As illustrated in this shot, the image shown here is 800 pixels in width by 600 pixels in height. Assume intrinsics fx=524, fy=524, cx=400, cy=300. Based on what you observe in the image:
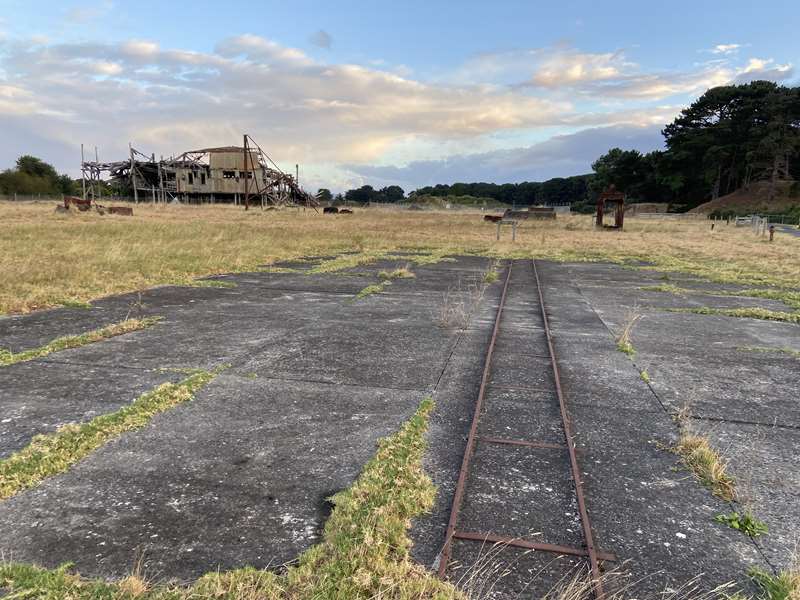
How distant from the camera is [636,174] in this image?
92.7 m

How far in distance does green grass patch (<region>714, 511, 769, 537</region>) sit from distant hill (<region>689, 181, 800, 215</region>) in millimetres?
71887

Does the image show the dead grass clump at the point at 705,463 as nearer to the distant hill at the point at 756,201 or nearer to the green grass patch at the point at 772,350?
the green grass patch at the point at 772,350

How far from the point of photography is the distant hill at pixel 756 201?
65.4 m

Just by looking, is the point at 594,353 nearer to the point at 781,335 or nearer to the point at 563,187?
the point at 781,335

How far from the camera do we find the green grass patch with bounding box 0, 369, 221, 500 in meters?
3.71

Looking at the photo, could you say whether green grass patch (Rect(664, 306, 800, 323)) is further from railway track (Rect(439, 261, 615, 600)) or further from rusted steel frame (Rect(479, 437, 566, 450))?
rusted steel frame (Rect(479, 437, 566, 450))

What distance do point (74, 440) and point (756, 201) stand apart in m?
84.2

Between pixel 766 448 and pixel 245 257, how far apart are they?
51.1ft

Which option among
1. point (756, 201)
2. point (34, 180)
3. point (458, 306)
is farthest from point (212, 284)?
point (34, 180)

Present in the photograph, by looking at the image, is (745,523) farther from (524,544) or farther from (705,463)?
(524,544)

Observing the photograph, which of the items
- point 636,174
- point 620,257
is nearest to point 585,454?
point 620,257

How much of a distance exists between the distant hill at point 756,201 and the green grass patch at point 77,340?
7173 centimetres

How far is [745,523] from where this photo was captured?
342 centimetres

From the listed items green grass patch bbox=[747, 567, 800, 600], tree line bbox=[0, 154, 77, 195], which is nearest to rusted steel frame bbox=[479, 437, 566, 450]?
green grass patch bbox=[747, 567, 800, 600]
